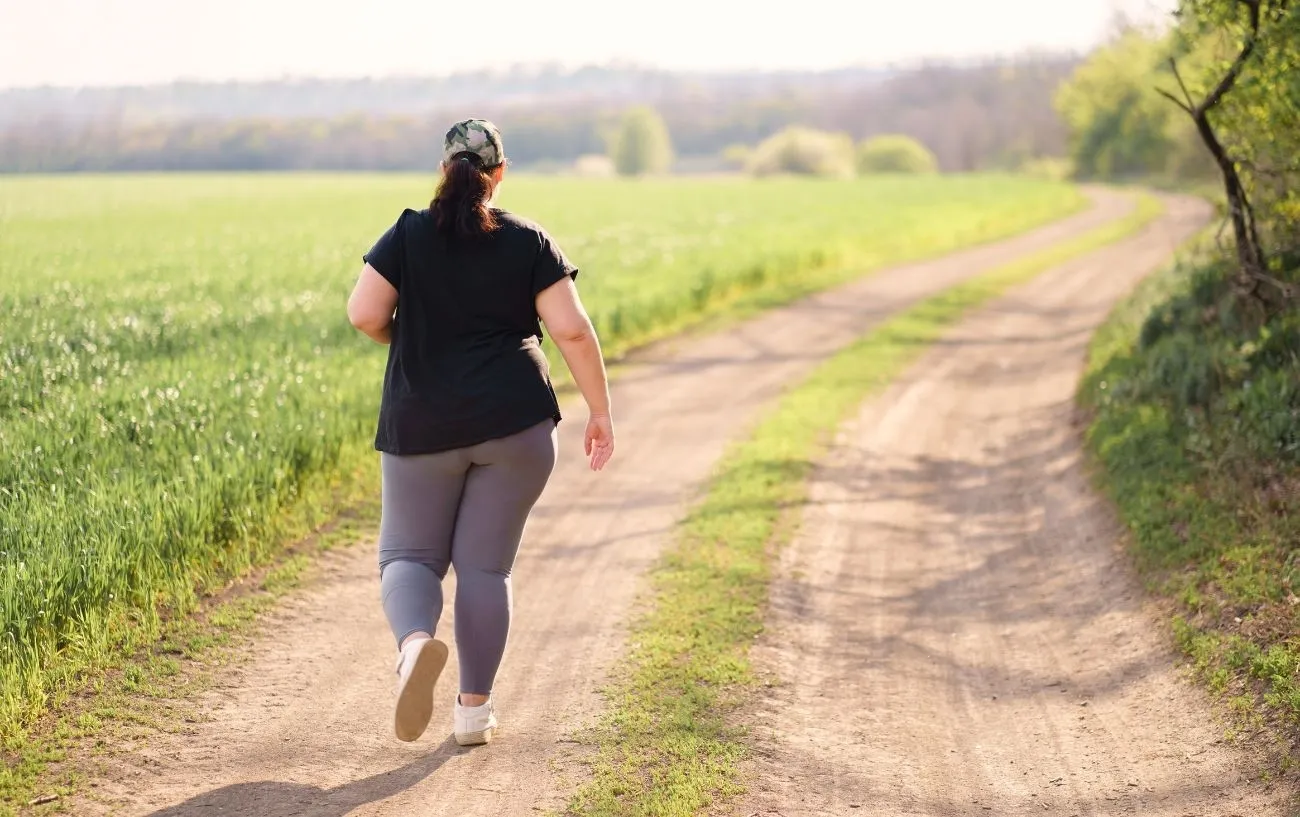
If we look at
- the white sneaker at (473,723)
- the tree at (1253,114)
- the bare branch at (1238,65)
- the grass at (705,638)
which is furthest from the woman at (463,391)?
the bare branch at (1238,65)

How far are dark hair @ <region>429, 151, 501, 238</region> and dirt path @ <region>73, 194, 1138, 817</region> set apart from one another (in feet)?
6.58

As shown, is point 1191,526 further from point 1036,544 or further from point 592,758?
point 592,758

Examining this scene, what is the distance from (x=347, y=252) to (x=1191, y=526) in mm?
20400

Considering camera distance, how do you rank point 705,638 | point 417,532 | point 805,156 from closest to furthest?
point 417,532 → point 705,638 → point 805,156

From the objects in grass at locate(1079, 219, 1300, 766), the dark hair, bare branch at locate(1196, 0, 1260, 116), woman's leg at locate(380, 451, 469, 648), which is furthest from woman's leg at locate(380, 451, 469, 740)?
bare branch at locate(1196, 0, 1260, 116)

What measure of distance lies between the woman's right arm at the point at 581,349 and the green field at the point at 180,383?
247 cm

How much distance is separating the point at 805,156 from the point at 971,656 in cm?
9289

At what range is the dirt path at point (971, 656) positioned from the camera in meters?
4.83

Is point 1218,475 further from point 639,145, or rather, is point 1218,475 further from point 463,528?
point 639,145

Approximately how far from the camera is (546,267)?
4508mm

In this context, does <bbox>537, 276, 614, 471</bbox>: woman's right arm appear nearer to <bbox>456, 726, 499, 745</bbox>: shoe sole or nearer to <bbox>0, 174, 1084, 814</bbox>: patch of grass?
<bbox>456, 726, 499, 745</bbox>: shoe sole

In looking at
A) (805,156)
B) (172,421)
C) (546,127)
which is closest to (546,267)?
(172,421)

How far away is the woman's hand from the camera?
190 inches

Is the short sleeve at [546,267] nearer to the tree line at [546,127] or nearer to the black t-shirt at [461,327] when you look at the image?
the black t-shirt at [461,327]
